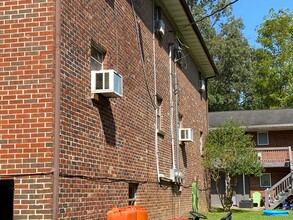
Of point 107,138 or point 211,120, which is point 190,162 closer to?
point 107,138

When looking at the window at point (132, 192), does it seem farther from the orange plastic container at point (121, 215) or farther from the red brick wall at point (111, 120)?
the orange plastic container at point (121, 215)

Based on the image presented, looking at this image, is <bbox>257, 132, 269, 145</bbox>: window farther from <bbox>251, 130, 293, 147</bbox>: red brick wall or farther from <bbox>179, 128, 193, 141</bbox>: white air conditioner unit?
<bbox>179, 128, 193, 141</bbox>: white air conditioner unit

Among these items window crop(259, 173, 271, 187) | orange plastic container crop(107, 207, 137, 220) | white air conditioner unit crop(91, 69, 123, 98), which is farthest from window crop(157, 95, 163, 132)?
window crop(259, 173, 271, 187)

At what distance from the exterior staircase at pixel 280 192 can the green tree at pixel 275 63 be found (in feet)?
57.6

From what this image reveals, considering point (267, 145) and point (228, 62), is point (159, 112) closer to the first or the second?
point (267, 145)

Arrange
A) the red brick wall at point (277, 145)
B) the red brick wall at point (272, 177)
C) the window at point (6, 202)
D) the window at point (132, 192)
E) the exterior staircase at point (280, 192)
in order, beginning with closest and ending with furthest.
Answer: the window at point (6, 202) < the window at point (132, 192) < the exterior staircase at point (280, 192) < the red brick wall at point (272, 177) < the red brick wall at point (277, 145)

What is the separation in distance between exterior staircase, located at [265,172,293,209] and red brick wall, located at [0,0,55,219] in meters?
20.8

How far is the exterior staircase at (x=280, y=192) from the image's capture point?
Answer: 26.1 m

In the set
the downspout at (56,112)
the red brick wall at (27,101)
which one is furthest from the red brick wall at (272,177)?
the red brick wall at (27,101)

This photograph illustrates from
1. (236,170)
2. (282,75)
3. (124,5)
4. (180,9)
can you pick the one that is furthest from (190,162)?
(282,75)

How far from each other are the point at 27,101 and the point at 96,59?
8.77 feet

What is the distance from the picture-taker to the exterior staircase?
1028 inches

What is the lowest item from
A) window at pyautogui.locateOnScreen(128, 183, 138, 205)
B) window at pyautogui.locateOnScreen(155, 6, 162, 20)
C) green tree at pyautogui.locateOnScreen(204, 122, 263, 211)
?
window at pyautogui.locateOnScreen(128, 183, 138, 205)

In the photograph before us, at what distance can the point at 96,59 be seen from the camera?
960 cm
